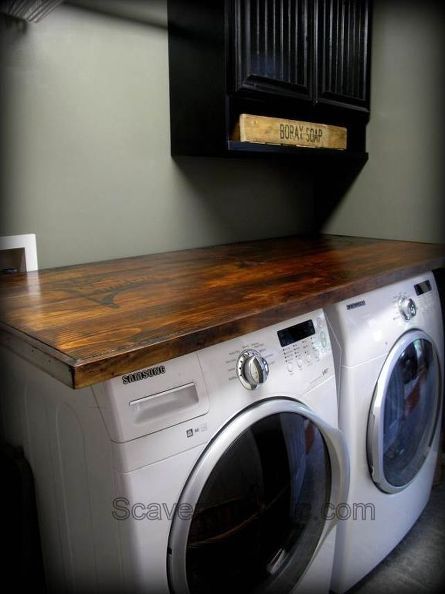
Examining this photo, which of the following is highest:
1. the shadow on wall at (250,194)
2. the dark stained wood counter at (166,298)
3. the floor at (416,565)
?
the shadow on wall at (250,194)

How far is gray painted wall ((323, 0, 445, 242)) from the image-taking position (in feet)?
5.86

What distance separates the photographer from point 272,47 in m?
1.51

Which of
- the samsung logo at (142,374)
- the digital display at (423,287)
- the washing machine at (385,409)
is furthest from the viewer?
the digital display at (423,287)

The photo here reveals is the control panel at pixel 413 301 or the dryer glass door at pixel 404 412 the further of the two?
the control panel at pixel 413 301

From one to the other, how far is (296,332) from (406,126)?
4.09 ft

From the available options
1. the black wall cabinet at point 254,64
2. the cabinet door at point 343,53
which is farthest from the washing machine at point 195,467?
the cabinet door at point 343,53

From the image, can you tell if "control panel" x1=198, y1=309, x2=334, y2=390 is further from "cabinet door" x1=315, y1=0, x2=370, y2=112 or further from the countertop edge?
"cabinet door" x1=315, y1=0, x2=370, y2=112

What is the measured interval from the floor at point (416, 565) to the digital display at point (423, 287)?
2.66 ft

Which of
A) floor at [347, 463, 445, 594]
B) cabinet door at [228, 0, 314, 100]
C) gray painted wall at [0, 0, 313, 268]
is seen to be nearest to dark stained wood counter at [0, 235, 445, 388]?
gray painted wall at [0, 0, 313, 268]

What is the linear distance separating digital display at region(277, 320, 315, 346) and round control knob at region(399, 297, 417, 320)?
0.42 metres

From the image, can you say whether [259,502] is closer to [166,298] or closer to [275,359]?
[275,359]

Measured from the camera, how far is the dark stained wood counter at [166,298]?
0.74 m

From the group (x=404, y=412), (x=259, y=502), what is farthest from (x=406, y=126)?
(x=259, y=502)

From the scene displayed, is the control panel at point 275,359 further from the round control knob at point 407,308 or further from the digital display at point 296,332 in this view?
the round control knob at point 407,308
